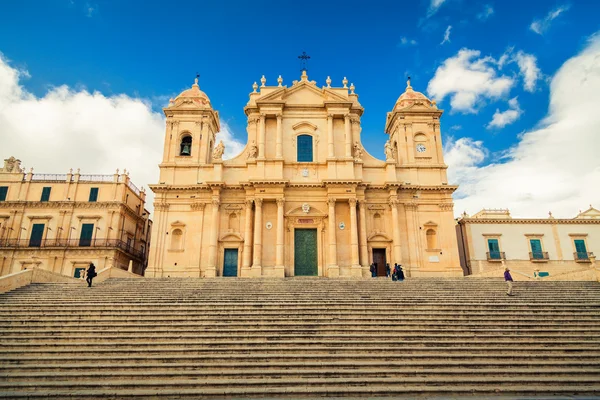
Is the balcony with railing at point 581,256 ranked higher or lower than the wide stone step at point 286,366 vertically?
higher

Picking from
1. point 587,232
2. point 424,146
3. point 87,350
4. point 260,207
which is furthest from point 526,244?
point 87,350

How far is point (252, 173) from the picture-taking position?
2759 centimetres

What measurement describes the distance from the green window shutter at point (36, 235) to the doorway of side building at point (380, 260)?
24443 mm

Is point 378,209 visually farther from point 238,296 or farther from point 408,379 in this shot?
point 408,379

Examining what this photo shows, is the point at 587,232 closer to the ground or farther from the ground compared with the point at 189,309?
farther from the ground

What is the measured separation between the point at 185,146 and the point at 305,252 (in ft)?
37.6

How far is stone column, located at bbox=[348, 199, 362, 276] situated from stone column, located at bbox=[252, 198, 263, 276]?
5686mm

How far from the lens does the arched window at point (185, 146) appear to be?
96.6 ft

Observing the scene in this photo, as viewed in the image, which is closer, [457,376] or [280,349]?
[457,376]

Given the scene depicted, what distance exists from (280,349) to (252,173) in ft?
57.6

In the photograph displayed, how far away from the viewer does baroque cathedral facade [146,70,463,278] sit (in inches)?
1041

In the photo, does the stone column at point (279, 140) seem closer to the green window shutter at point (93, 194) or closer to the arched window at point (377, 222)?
the arched window at point (377, 222)

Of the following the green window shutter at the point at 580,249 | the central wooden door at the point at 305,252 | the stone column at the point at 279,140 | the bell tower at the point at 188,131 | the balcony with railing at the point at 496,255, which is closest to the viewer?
the central wooden door at the point at 305,252

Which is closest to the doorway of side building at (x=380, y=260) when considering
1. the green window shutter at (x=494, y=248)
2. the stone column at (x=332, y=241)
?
the stone column at (x=332, y=241)
